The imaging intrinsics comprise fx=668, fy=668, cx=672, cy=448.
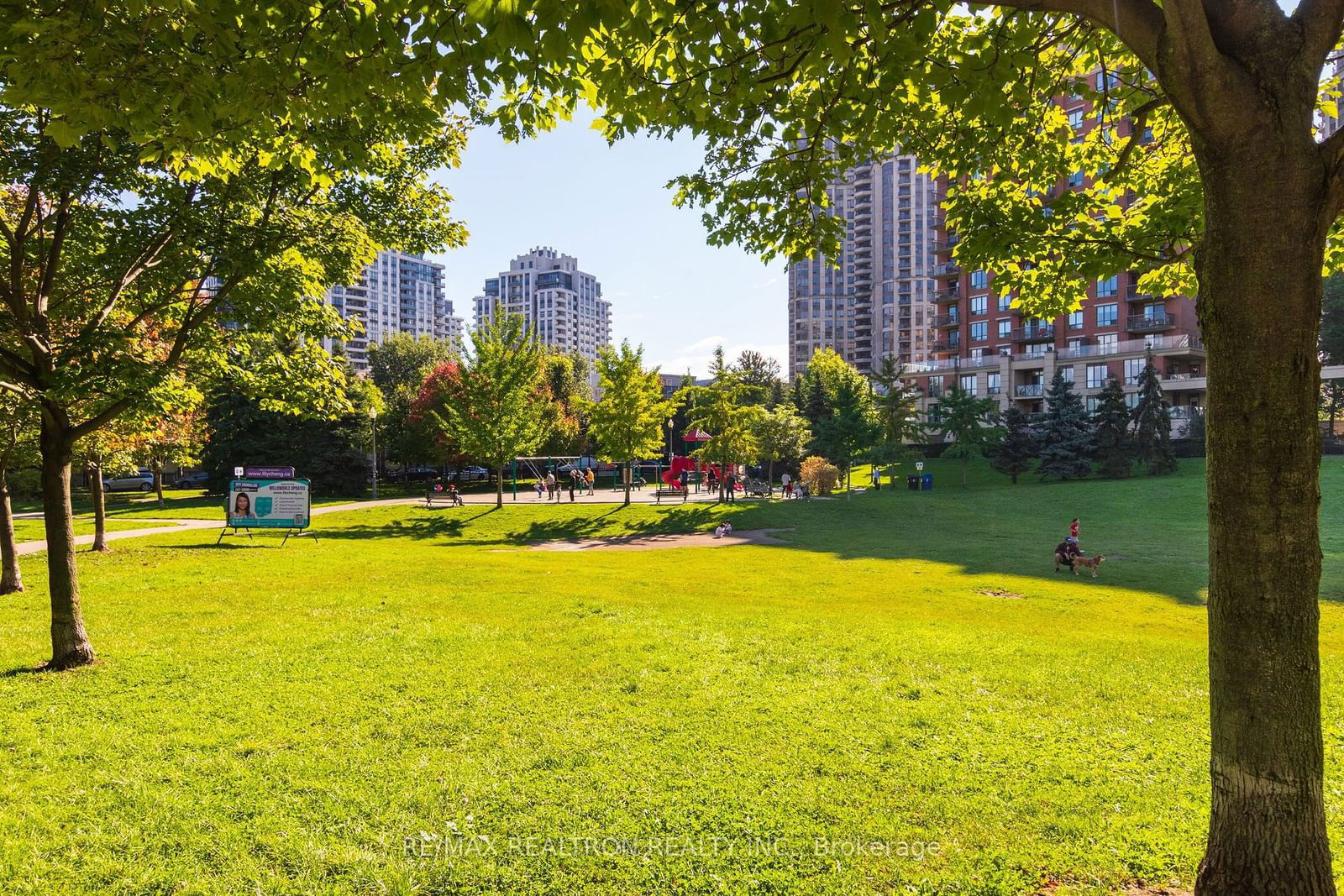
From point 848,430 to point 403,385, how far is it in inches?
1424

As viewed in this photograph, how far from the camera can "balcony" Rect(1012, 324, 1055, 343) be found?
6519 centimetres

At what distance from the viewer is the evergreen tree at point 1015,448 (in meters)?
47.5

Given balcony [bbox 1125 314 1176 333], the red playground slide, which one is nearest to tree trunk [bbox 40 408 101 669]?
the red playground slide

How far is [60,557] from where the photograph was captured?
7926 mm

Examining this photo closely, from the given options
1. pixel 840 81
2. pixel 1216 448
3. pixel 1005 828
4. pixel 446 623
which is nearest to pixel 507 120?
pixel 840 81

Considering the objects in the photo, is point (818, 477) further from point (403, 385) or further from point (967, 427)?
point (403, 385)

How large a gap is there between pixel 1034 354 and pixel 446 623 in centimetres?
6856

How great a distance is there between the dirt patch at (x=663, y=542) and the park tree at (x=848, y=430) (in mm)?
19960

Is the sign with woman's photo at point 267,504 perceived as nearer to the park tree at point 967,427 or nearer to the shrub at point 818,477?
the shrub at point 818,477

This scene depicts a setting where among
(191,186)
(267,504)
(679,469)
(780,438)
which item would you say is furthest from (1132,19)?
(679,469)

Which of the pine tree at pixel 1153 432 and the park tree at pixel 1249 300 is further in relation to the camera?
the pine tree at pixel 1153 432

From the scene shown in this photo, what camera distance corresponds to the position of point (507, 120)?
17.6ft

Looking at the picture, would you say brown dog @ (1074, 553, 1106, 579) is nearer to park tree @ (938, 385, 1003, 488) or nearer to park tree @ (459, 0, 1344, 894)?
park tree @ (459, 0, 1344, 894)

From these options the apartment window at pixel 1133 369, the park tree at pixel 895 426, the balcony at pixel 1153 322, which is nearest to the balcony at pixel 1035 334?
the balcony at pixel 1153 322
